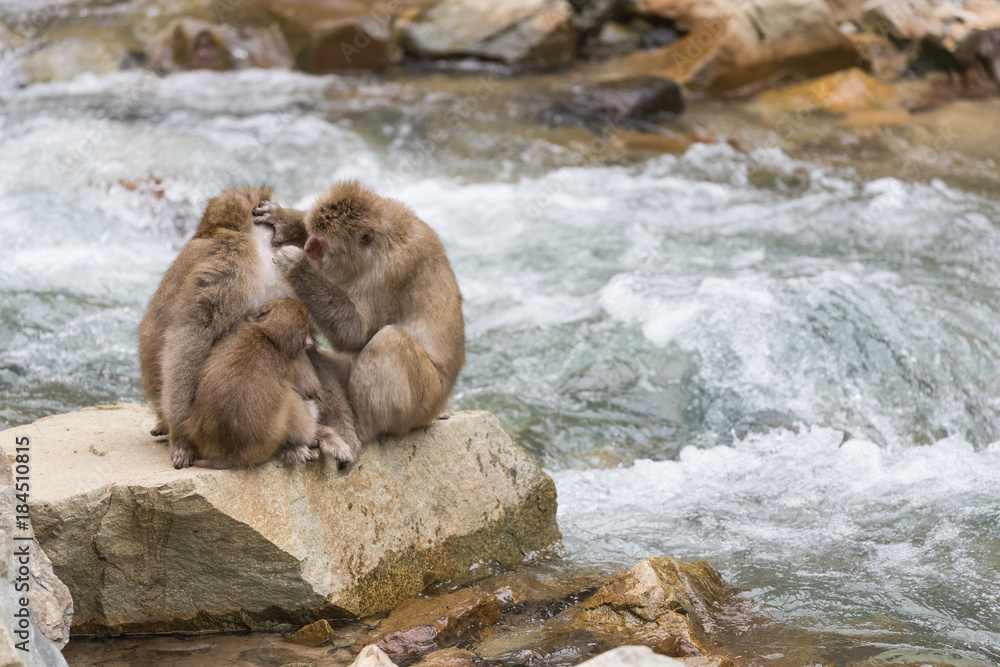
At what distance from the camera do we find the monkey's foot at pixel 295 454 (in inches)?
160

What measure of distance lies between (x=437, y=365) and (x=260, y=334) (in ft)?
3.18

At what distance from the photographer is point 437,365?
4.59m

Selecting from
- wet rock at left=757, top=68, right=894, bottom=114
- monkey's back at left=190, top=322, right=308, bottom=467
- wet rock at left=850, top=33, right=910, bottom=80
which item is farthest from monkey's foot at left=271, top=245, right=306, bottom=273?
wet rock at left=850, top=33, right=910, bottom=80

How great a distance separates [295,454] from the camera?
408cm

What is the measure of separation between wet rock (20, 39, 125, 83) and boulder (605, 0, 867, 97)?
7456mm

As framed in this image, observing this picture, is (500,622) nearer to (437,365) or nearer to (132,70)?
(437,365)

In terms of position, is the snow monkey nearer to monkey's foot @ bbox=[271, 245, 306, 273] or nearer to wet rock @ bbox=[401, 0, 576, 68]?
monkey's foot @ bbox=[271, 245, 306, 273]

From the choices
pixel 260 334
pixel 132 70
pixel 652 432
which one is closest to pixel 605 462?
pixel 652 432

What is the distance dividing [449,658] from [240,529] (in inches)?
38.9

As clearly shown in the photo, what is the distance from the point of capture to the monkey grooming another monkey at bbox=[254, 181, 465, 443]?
14.2 ft

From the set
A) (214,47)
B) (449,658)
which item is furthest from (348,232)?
(214,47)

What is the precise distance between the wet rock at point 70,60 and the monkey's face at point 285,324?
1126 centimetres

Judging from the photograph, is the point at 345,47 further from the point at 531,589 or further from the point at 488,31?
the point at 531,589

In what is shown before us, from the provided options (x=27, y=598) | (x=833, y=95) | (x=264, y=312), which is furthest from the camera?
(x=833, y=95)
